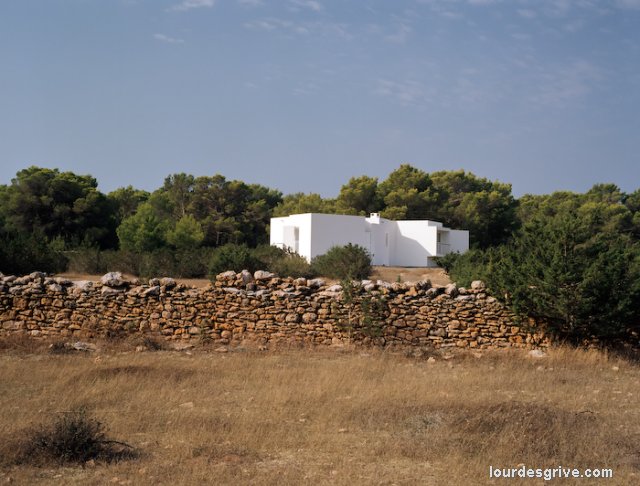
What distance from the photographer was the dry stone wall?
11883mm

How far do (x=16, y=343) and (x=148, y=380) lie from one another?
451 centimetres

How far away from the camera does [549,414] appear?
6.61m

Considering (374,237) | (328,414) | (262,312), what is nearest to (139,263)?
(262,312)

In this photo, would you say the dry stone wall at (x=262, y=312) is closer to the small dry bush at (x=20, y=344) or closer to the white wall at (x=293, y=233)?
the small dry bush at (x=20, y=344)

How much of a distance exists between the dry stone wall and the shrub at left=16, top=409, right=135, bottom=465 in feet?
21.8

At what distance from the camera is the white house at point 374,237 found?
38.7m

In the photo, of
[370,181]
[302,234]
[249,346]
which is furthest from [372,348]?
[370,181]

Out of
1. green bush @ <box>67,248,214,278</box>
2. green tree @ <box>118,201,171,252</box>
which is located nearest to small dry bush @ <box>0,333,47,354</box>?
green bush @ <box>67,248,214,278</box>

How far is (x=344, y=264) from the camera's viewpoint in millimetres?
28312

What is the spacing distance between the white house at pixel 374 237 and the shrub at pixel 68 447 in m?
32.5

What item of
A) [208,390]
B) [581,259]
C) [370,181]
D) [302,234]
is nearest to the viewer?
[208,390]

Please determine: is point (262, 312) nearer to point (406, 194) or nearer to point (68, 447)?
point (68, 447)

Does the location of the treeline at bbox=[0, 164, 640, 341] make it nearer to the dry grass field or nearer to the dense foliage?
the dense foliage

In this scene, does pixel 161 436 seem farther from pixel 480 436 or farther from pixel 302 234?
pixel 302 234
